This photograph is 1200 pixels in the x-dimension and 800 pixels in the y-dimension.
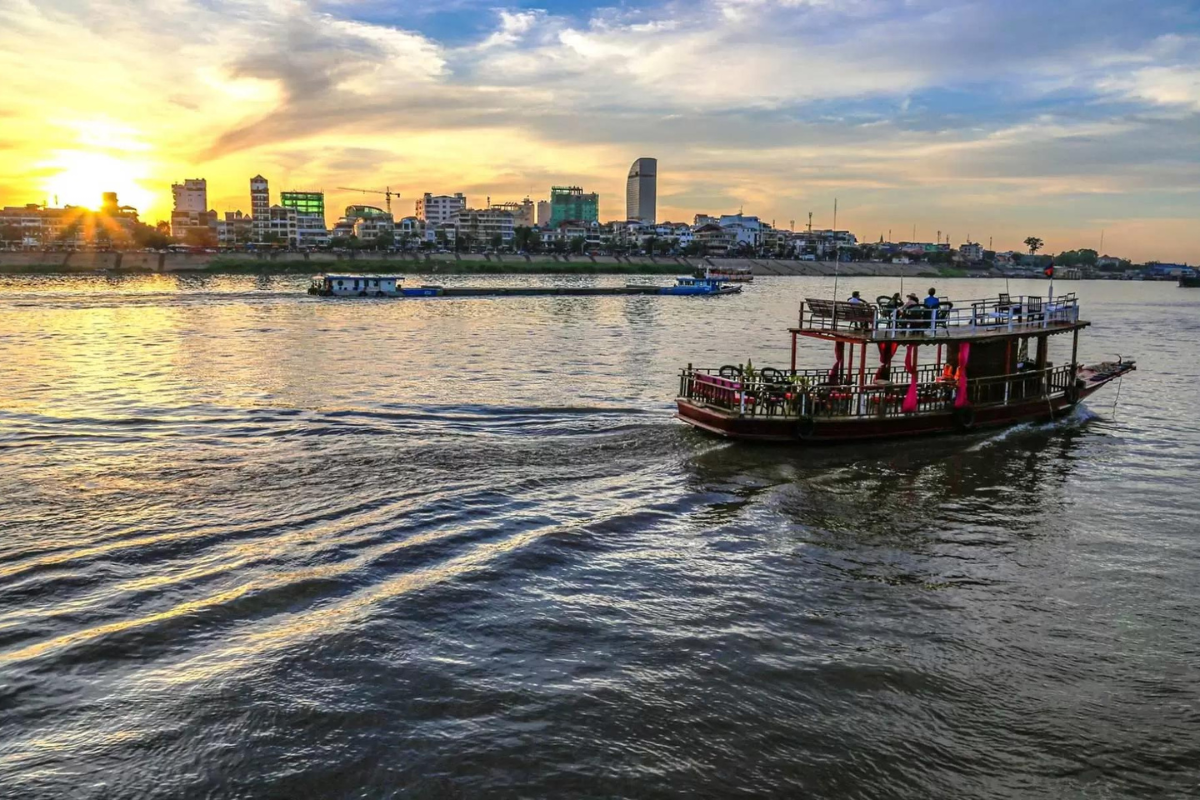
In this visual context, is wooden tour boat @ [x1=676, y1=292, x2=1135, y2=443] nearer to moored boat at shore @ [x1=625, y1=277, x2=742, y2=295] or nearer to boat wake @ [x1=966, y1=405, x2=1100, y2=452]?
boat wake @ [x1=966, y1=405, x2=1100, y2=452]

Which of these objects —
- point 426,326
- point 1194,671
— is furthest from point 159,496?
point 426,326

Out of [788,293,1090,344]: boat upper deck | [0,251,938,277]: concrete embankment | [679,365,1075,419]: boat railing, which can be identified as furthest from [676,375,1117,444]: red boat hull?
[0,251,938,277]: concrete embankment

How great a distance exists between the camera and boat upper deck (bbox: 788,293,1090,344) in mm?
24375

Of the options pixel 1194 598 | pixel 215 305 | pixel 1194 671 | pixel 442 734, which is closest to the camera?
pixel 442 734

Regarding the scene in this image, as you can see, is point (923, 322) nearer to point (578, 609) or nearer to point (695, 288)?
point (578, 609)

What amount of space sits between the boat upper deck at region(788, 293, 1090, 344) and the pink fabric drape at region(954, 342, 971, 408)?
15.4 inches

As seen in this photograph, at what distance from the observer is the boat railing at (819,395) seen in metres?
24.0

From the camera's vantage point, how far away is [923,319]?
2464 centimetres

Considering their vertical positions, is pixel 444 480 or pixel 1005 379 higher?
pixel 1005 379

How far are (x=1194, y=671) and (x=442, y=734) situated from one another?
34.7 ft

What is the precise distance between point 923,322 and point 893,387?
209 centimetres

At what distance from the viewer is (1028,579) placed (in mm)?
15289

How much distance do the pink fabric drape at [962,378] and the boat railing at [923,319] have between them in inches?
24.4

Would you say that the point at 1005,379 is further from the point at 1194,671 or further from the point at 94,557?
the point at 94,557
